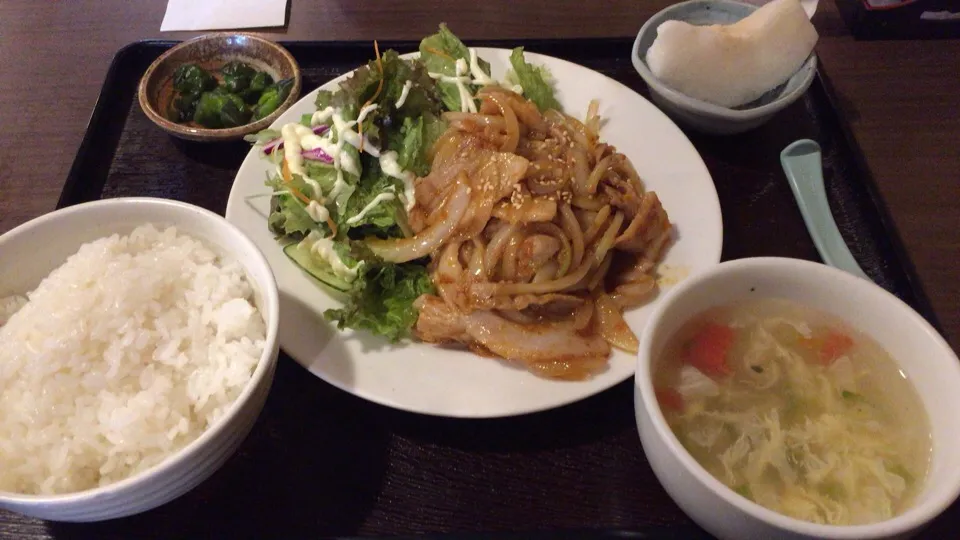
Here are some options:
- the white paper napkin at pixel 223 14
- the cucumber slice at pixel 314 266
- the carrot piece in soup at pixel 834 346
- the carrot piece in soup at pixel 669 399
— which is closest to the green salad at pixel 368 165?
the cucumber slice at pixel 314 266

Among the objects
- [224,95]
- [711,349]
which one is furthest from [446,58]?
[711,349]

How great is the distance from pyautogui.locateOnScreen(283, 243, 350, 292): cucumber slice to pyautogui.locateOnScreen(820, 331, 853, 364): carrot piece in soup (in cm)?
130

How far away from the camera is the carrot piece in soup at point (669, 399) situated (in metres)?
1.34

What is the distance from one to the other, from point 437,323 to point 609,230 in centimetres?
64

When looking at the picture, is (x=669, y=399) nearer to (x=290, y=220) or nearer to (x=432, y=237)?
(x=432, y=237)

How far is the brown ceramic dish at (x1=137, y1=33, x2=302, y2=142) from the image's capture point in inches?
94.0

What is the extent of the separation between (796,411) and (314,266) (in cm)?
141

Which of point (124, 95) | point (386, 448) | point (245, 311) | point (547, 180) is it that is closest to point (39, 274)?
point (245, 311)

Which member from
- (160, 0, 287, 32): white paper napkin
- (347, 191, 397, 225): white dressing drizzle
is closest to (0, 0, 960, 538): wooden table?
(160, 0, 287, 32): white paper napkin

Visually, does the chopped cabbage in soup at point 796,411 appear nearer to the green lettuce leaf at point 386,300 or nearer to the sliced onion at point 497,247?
the sliced onion at point 497,247

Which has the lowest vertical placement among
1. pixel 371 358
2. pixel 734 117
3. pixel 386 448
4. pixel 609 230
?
pixel 386 448

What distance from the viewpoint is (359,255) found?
200cm

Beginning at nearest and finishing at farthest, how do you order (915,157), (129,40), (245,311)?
(245,311), (915,157), (129,40)

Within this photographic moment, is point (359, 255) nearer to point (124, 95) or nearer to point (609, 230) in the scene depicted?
point (609, 230)
